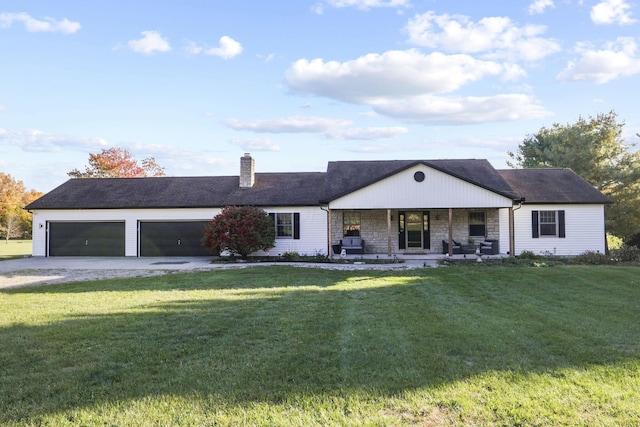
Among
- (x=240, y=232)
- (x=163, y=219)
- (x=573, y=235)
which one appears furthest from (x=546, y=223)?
(x=163, y=219)

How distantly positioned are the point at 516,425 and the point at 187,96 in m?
18.9

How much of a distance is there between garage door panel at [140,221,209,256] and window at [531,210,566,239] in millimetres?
16080

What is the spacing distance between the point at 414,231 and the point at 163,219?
12779 mm

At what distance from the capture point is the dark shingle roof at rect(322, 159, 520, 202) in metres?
20.6

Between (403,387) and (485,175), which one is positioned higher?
(485,175)

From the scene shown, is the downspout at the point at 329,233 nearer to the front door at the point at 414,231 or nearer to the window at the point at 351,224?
the window at the point at 351,224

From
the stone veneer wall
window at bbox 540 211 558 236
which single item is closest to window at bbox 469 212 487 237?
the stone veneer wall

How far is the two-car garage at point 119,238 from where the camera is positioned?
21.6 meters

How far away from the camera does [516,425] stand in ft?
10.9

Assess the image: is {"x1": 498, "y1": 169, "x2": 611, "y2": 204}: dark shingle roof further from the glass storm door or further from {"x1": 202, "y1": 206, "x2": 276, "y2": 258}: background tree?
{"x1": 202, "y1": 206, "x2": 276, "y2": 258}: background tree

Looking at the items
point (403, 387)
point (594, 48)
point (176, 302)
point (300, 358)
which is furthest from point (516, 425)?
point (594, 48)

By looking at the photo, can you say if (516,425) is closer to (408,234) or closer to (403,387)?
(403,387)

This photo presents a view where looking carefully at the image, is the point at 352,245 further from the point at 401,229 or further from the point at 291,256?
the point at 291,256

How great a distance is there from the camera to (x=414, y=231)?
69.1 feet
